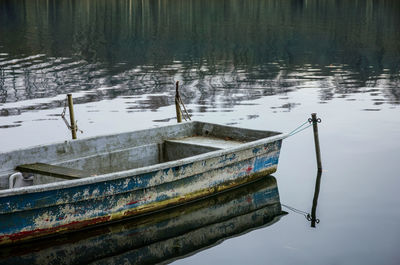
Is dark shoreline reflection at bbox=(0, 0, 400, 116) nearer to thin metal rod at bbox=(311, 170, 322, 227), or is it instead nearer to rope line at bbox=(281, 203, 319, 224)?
thin metal rod at bbox=(311, 170, 322, 227)

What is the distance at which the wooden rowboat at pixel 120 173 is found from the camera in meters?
9.60

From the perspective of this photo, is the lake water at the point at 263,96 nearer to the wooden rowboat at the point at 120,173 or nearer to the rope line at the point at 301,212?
the rope line at the point at 301,212

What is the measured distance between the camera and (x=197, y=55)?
37.6 m

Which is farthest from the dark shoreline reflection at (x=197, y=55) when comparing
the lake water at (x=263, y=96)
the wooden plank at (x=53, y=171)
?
the wooden plank at (x=53, y=171)

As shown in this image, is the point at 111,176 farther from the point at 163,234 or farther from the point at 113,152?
the point at 113,152

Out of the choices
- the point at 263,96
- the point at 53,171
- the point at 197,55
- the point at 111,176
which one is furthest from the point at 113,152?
the point at 197,55

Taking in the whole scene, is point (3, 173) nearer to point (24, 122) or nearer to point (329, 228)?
point (329, 228)

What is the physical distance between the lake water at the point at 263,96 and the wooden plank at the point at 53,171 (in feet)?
7.33

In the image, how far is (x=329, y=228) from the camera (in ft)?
36.8

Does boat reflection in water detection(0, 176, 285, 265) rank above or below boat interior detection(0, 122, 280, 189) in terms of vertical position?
below

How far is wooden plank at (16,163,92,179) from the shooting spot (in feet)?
34.3

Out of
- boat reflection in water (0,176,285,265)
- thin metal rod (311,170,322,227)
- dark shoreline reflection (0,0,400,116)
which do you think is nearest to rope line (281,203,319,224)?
thin metal rod (311,170,322,227)

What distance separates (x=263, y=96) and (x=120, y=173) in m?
14.4

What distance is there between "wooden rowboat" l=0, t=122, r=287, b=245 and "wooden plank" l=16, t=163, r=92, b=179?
2cm
